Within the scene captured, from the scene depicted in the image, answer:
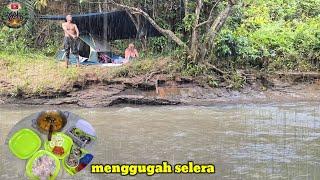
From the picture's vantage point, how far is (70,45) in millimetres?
12695

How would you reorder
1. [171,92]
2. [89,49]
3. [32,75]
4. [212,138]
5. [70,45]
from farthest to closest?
[89,49]
[70,45]
[32,75]
[171,92]
[212,138]

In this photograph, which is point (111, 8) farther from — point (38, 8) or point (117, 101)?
point (117, 101)

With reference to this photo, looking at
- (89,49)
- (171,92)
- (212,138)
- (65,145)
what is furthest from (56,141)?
(89,49)

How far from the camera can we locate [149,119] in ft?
30.1

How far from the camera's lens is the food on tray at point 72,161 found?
12.1ft

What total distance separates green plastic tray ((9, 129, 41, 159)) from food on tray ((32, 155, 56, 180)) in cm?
8

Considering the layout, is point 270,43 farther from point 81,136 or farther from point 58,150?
point 58,150

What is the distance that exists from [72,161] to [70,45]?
928cm

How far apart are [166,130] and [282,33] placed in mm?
6356

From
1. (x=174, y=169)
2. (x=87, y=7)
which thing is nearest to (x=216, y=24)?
(x=87, y=7)

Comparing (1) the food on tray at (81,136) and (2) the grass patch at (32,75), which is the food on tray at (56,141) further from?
(2) the grass patch at (32,75)

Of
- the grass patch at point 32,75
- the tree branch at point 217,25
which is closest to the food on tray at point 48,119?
the grass patch at point 32,75

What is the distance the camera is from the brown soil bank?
10922 mm

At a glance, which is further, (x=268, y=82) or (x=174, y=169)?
(x=268, y=82)
